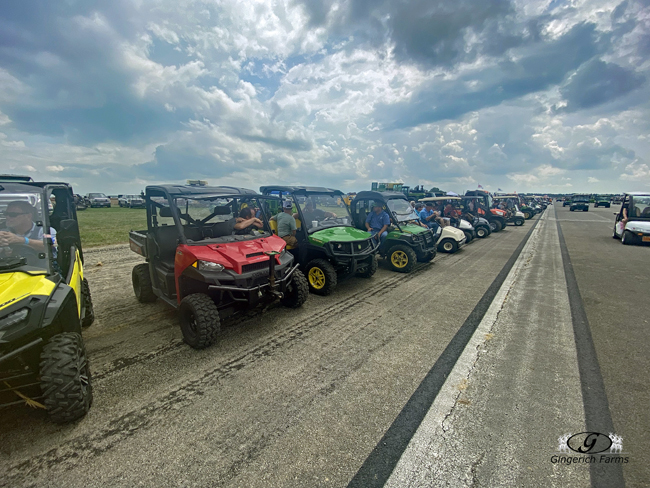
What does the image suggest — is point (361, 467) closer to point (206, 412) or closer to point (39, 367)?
point (206, 412)

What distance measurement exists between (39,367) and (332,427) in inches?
102

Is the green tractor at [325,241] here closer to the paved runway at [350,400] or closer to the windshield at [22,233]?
the paved runway at [350,400]

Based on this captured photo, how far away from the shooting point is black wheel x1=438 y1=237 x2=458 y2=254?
1115 cm

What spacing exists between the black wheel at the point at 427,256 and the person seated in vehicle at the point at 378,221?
3.94ft

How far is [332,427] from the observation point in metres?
2.64

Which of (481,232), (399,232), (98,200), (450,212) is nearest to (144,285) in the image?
(399,232)

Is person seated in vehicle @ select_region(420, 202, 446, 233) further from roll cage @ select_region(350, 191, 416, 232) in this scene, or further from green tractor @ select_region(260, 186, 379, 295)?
green tractor @ select_region(260, 186, 379, 295)

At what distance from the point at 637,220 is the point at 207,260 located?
56.7 feet

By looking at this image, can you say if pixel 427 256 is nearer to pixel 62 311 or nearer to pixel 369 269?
pixel 369 269

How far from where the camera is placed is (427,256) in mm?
9047

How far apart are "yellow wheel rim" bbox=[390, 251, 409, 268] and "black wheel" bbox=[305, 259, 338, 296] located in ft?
9.03

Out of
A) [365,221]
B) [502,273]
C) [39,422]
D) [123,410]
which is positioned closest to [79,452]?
[123,410]

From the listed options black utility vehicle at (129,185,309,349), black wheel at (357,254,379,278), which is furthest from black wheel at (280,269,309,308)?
black wheel at (357,254,379,278)

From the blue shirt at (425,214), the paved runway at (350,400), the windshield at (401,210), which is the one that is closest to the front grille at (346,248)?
the paved runway at (350,400)
